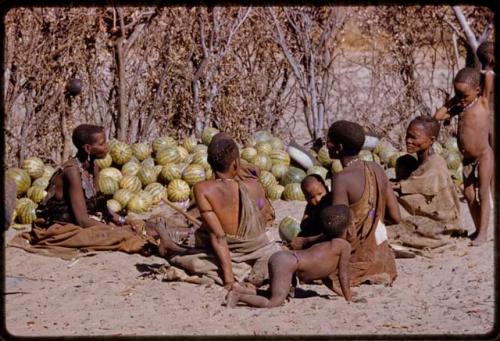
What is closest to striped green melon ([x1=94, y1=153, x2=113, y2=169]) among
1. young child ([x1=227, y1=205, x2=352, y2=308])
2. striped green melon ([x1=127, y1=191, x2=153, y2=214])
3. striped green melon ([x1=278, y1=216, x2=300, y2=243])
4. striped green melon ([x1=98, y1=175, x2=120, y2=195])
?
striped green melon ([x1=98, y1=175, x2=120, y2=195])

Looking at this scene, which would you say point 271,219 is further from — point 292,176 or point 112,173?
point 112,173

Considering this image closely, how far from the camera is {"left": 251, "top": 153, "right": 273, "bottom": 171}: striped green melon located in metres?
11.2

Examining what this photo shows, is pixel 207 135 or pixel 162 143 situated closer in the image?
pixel 162 143

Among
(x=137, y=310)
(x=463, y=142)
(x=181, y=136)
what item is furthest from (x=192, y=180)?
(x=137, y=310)

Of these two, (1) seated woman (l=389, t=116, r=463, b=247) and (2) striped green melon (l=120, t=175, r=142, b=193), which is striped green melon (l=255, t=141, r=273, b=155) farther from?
(1) seated woman (l=389, t=116, r=463, b=247)

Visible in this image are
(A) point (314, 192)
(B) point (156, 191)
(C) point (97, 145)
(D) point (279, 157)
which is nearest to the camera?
(A) point (314, 192)

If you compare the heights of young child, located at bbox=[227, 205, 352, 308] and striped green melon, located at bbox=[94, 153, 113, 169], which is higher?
striped green melon, located at bbox=[94, 153, 113, 169]

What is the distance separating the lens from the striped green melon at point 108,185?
10664mm

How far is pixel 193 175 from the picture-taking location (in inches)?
428

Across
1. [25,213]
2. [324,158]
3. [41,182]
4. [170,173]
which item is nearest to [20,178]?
[41,182]

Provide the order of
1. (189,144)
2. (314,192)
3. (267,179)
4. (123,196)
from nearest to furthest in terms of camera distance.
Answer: (314,192), (123,196), (267,179), (189,144)

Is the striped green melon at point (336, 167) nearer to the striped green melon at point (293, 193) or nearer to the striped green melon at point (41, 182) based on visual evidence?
the striped green melon at point (293, 193)

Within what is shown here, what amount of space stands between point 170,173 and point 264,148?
4.19ft

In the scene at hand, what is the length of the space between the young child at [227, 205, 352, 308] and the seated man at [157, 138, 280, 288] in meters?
0.42
